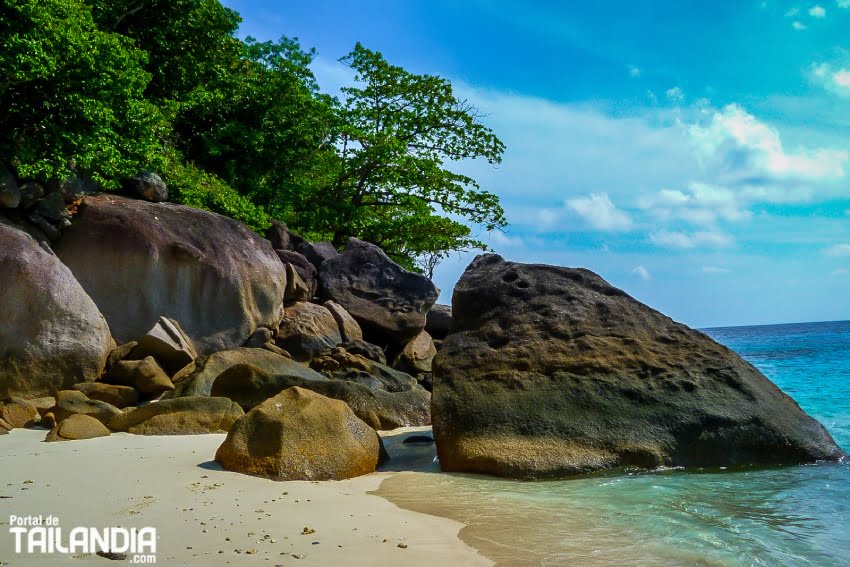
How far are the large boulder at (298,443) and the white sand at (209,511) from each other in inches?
6.0

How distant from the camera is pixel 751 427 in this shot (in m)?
6.69

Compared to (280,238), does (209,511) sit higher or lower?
lower

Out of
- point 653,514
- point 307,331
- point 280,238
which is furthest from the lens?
point 280,238

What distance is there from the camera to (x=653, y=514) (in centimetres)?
476

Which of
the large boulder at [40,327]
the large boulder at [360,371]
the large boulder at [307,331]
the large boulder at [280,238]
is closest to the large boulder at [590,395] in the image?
the large boulder at [360,371]

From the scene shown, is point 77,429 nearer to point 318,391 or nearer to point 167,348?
point 318,391

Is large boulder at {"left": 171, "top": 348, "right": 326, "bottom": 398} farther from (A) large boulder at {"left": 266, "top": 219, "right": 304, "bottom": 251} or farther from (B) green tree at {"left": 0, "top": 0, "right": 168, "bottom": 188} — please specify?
(A) large boulder at {"left": 266, "top": 219, "right": 304, "bottom": 251}

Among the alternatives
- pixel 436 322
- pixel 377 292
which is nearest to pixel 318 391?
pixel 377 292

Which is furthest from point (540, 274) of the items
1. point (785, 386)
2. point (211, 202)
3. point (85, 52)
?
point (785, 386)

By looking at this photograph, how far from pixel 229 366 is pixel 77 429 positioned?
286cm

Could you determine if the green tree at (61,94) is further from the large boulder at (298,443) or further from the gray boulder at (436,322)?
the gray boulder at (436,322)

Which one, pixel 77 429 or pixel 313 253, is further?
pixel 313 253

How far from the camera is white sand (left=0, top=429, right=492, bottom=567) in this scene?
3561 millimetres

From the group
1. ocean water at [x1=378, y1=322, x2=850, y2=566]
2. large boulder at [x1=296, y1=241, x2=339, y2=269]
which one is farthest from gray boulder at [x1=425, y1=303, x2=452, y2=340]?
ocean water at [x1=378, y1=322, x2=850, y2=566]
